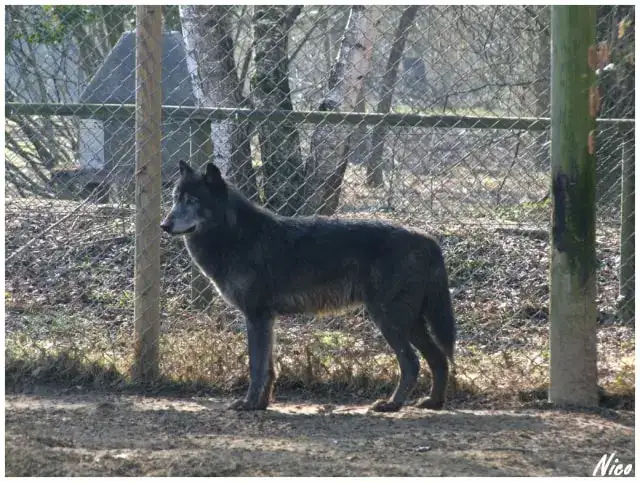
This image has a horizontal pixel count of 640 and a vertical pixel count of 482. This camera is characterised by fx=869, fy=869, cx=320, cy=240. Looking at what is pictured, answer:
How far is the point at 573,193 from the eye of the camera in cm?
492

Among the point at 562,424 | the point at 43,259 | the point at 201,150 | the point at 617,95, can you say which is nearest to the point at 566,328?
the point at 562,424

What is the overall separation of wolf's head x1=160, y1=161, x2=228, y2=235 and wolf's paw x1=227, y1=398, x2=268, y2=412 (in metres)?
1.11

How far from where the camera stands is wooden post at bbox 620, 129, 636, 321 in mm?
5895

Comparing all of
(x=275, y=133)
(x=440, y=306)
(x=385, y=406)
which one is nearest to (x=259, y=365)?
(x=385, y=406)

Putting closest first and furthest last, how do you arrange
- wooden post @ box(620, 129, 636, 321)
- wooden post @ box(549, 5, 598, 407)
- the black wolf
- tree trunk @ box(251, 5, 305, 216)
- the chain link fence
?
wooden post @ box(549, 5, 598, 407) < the black wolf < the chain link fence < wooden post @ box(620, 129, 636, 321) < tree trunk @ box(251, 5, 305, 216)

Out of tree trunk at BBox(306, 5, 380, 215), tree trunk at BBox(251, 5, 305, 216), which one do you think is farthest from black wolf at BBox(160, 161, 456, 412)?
tree trunk at BBox(306, 5, 380, 215)

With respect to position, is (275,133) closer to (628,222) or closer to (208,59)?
(208,59)

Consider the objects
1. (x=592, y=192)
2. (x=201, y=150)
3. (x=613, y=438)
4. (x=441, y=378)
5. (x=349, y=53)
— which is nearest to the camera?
(x=613, y=438)

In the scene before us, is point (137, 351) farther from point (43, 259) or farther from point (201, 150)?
point (43, 259)

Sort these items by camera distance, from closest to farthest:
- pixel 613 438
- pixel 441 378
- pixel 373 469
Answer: pixel 373 469 → pixel 613 438 → pixel 441 378

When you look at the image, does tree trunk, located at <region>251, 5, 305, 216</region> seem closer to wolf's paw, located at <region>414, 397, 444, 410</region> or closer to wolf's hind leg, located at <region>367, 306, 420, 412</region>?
wolf's hind leg, located at <region>367, 306, 420, 412</region>

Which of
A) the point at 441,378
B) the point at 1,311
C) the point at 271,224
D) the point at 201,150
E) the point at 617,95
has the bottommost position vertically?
the point at 441,378

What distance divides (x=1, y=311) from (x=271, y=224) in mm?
1716

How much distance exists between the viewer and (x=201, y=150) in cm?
581
